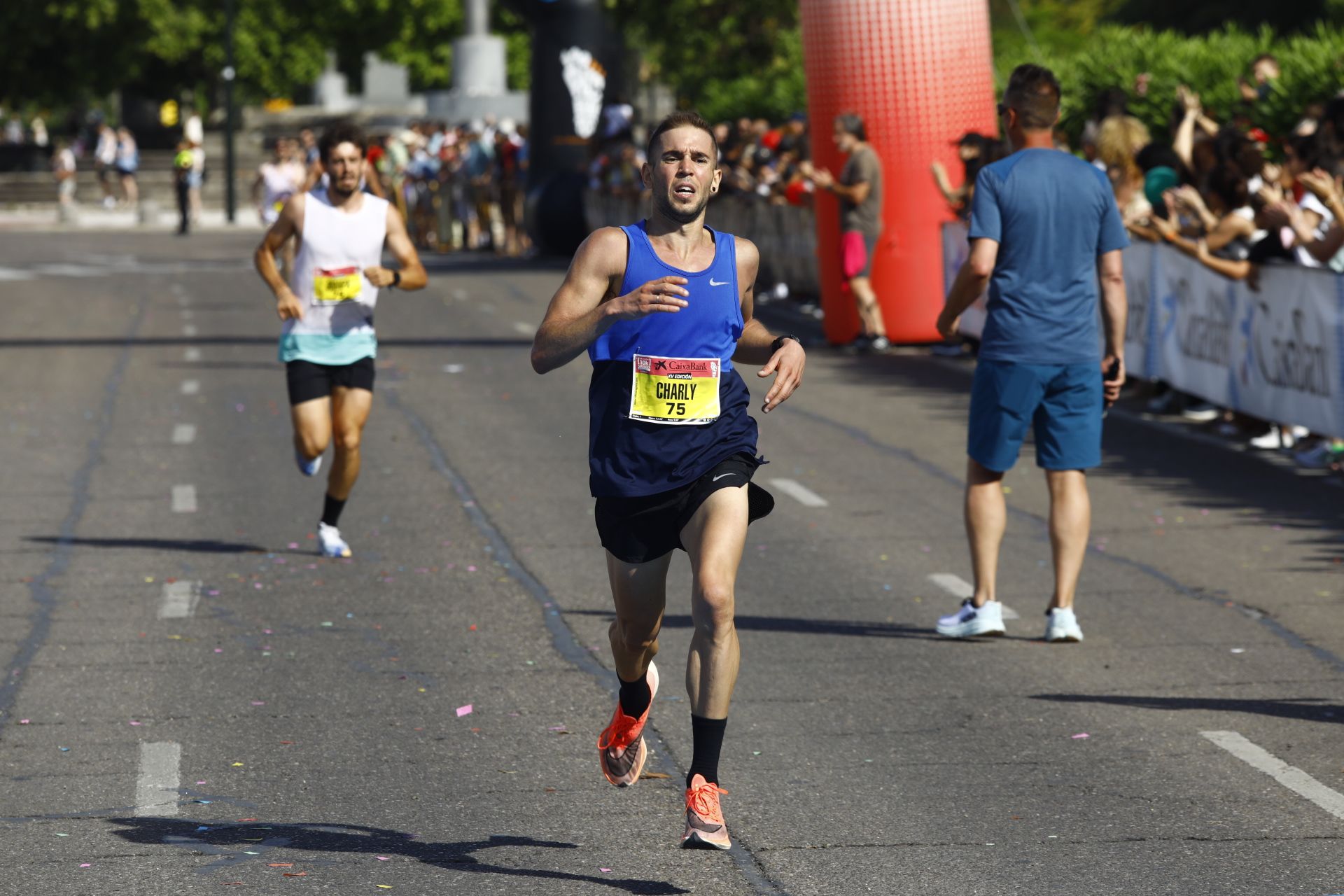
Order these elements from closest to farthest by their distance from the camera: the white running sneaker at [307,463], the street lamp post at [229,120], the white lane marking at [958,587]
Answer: the white lane marking at [958,587] → the white running sneaker at [307,463] → the street lamp post at [229,120]

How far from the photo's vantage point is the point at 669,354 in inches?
224

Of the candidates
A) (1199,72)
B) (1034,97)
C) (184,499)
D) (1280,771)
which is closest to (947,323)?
(1034,97)

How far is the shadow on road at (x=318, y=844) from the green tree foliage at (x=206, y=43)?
67.4m

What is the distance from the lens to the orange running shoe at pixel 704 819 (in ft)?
18.0

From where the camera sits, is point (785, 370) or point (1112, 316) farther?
point (1112, 316)

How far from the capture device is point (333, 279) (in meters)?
10.4

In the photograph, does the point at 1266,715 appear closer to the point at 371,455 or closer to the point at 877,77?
the point at 371,455

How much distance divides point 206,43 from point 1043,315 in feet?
240

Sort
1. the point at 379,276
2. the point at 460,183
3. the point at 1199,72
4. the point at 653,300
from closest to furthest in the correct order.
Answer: the point at 653,300
the point at 379,276
the point at 1199,72
the point at 460,183

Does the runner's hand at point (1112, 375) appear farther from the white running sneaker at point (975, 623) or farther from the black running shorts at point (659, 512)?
the black running shorts at point (659, 512)

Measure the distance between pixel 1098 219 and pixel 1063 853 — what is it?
343 centimetres

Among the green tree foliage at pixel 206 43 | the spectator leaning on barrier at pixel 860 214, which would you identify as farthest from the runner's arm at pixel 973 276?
the green tree foliage at pixel 206 43

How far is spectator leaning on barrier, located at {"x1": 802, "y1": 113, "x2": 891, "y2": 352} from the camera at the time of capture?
65.4ft

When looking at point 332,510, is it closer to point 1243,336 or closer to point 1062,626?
point 1062,626
